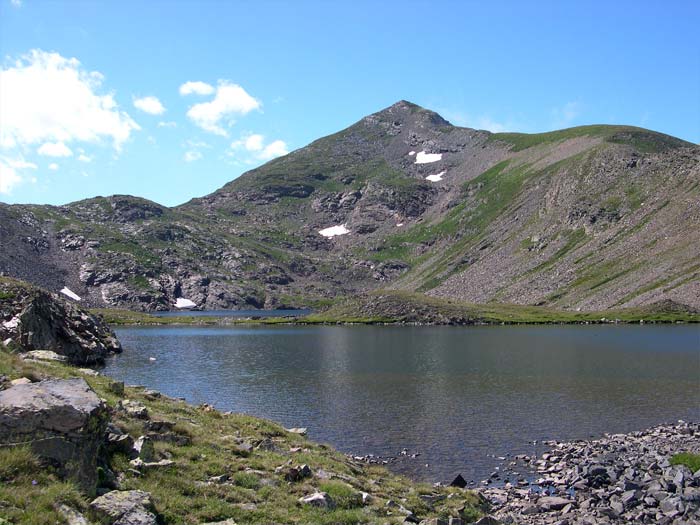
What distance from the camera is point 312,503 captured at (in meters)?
20.1

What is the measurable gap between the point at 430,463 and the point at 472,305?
16389cm

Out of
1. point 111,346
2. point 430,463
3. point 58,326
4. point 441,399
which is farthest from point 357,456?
point 111,346

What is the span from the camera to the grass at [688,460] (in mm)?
31186

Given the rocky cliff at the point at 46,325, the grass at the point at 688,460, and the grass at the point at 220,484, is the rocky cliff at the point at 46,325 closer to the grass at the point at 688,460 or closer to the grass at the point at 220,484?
the grass at the point at 220,484

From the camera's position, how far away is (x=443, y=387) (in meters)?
64.9

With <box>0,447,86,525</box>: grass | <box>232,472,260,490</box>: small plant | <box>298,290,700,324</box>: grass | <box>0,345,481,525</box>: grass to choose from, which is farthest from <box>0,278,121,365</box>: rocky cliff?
<box>298,290,700,324</box>: grass

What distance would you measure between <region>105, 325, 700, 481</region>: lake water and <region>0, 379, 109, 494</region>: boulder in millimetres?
23103

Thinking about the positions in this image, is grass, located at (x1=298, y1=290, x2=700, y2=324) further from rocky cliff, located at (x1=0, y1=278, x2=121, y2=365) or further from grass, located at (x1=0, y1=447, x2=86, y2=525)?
grass, located at (x1=0, y1=447, x2=86, y2=525)

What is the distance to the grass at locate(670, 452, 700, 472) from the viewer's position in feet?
102

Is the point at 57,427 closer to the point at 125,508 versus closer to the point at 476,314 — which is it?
the point at 125,508

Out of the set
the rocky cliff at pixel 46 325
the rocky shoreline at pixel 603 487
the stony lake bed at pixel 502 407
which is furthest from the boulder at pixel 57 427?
the rocky cliff at pixel 46 325

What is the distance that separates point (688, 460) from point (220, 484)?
1072 inches

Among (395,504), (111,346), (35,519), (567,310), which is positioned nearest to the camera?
(35,519)

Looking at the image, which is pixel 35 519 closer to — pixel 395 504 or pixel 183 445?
pixel 183 445
